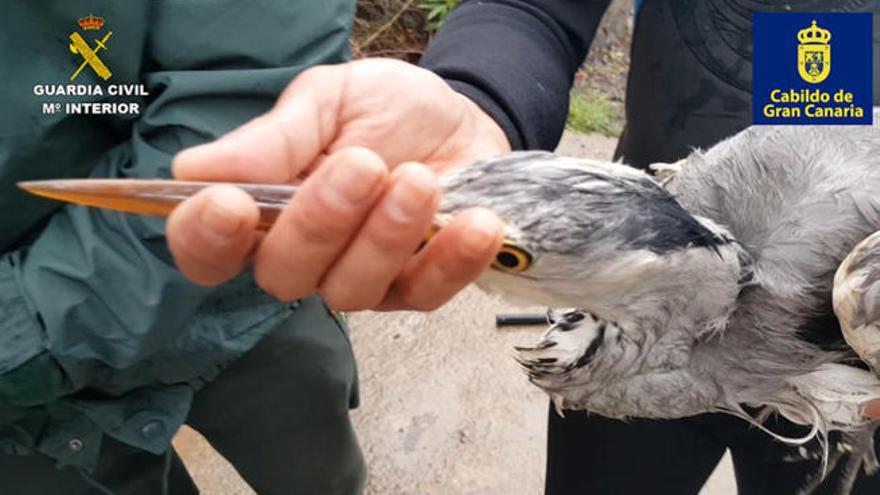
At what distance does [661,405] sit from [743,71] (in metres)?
0.60

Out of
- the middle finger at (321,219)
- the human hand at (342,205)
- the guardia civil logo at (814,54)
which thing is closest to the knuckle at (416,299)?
the human hand at (342,205)

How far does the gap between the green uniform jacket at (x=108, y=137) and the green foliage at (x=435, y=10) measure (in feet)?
7.94

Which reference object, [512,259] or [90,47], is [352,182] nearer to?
[512,259]

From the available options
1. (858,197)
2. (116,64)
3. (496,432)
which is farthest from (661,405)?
(496,432)

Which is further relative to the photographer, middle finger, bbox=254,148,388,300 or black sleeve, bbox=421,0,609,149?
black sleeve, bbox=421,0,609,149

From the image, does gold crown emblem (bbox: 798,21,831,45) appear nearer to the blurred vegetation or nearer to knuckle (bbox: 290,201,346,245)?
knuckle (bbox: 290,201,346,245)

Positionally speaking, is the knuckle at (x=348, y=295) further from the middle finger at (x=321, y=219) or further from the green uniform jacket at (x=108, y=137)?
the green uniform jacket at (x=108, y=137)

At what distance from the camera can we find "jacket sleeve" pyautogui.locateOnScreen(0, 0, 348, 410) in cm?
120

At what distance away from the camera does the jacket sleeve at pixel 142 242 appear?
120cm

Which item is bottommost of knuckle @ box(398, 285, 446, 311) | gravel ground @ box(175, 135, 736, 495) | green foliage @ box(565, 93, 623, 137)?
gravel ground @ box(175, 135, 736, 495)

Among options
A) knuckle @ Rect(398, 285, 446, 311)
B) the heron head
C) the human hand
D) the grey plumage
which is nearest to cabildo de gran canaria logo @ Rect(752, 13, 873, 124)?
the grey plumage

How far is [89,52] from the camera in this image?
118 cm

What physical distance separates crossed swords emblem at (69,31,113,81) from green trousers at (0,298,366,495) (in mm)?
564

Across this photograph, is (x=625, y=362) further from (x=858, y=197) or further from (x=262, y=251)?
(x=262, y=251)
